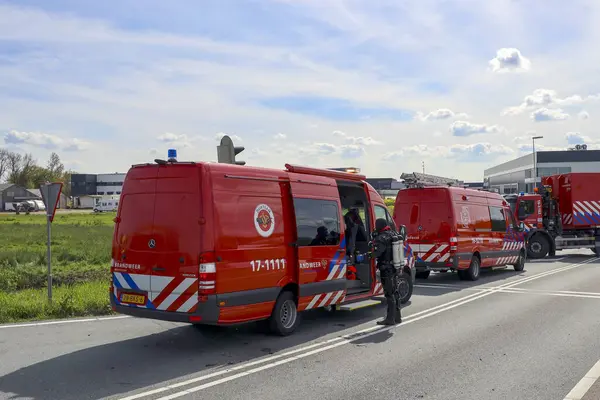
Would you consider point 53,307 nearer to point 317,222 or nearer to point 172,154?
point 172,154

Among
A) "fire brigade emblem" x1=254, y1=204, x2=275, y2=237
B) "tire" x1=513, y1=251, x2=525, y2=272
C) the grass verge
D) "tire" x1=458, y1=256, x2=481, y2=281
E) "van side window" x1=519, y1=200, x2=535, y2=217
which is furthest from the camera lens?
"van side window" x1=519, y1=200, x2=535, y2=217

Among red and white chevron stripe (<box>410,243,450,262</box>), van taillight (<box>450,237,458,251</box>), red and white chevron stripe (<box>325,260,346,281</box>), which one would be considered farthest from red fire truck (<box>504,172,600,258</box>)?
red and white chevron stripe (<box>325,260,346,281</box>)

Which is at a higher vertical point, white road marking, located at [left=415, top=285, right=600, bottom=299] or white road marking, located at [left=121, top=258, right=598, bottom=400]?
white road marking, located at [left=121, top=258, right=598, bottom=400]

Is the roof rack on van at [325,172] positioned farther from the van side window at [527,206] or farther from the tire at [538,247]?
the tire at [538,247]

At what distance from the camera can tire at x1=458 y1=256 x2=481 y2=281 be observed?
1566 cm

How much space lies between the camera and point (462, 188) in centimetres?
1583

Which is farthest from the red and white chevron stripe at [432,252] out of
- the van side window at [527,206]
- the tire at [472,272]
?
the van side window at [527,206]

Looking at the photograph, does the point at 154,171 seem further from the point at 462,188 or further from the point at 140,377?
the point at 462,188

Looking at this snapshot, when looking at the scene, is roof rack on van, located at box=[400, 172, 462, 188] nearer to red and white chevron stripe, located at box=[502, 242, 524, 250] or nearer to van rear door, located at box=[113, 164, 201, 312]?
red and white chevron stripe, located at box=[502, 242, 524, 250]

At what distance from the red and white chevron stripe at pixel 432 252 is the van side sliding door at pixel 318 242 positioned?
587 cm

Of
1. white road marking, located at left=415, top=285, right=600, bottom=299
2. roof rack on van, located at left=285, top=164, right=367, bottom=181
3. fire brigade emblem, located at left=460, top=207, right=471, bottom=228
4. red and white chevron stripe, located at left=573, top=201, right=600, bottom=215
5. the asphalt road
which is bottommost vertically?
white road marking, located at left=415, top=285, right=600, bottom=299

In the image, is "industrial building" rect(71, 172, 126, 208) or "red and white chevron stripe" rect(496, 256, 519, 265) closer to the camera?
"red and white chevron stripe" rect(496, 256, 519, 265)

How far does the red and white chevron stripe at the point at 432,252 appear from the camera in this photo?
48.7 feet

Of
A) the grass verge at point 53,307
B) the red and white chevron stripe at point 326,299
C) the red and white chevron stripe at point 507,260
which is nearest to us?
the red and white chevron stripe at point 326,299
